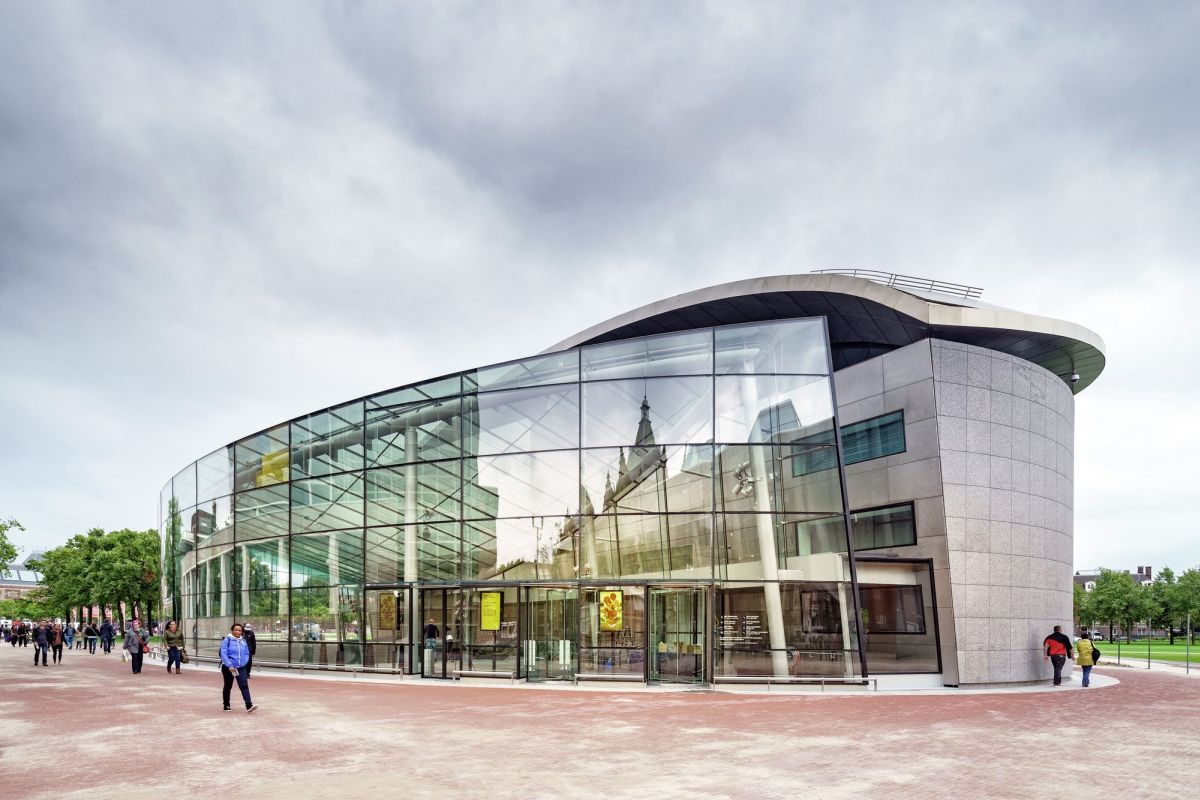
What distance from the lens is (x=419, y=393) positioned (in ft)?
89.3

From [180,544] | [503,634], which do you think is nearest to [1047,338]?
[503,634]

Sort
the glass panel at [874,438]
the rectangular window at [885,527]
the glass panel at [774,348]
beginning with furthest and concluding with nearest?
the glass panel at [874,438]
the rectangular window at [885,527]
the glass panel at [774,348]

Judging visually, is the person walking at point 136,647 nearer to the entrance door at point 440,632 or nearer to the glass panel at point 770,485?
the entrance door at point 440,632

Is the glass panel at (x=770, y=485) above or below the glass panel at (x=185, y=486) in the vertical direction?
below

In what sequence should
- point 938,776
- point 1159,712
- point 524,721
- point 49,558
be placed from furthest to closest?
point 49,558 → point 1159,712 → point 524,721 → point 938,776

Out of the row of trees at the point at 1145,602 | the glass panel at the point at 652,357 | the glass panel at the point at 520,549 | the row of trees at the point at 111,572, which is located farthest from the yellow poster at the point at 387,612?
the row of trees at the point at 1145,602

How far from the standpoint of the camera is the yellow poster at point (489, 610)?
24562mm

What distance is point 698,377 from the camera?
24062 millimetres

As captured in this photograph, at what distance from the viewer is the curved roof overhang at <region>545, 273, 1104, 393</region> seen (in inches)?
1012

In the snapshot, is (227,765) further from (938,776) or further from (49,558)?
(49,558)

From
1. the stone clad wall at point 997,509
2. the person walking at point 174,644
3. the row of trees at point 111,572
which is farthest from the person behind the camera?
the row of trees at point 111,572

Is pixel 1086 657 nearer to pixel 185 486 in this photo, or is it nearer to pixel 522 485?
pixel 522 485

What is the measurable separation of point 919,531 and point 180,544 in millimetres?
30820

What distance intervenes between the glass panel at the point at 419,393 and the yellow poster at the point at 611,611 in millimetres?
7596
